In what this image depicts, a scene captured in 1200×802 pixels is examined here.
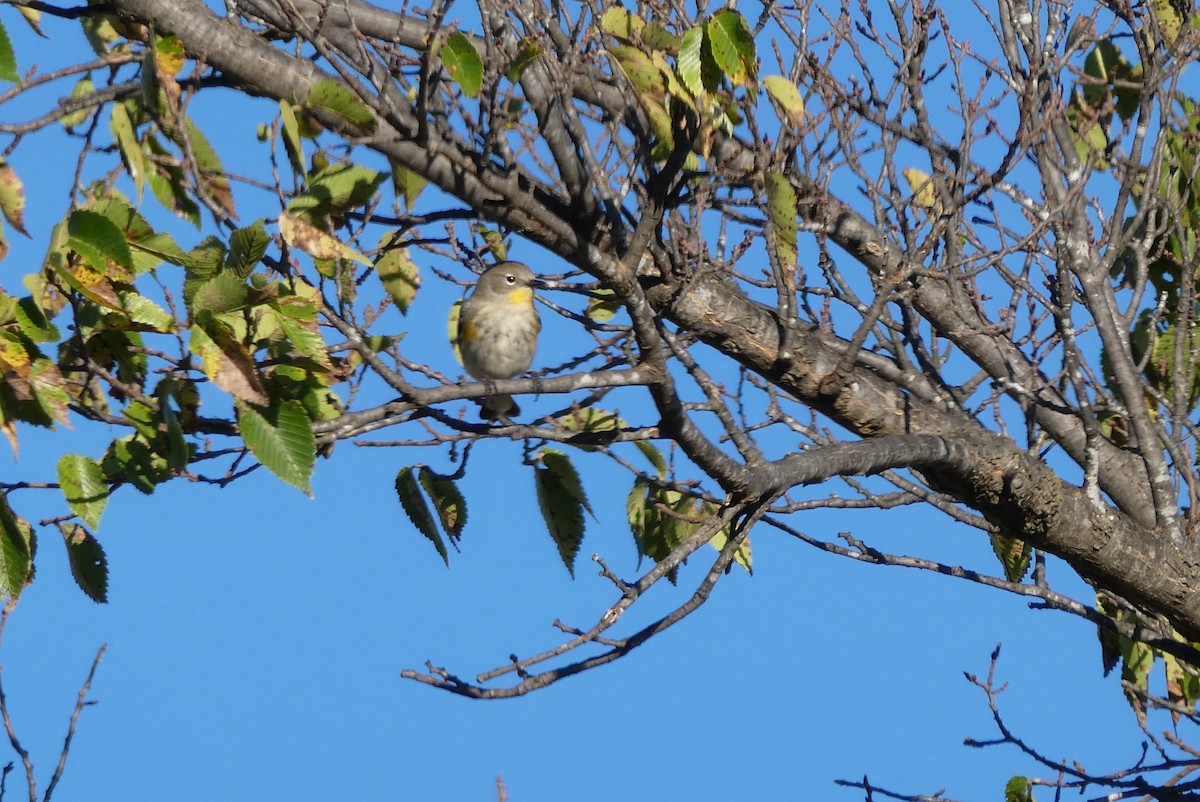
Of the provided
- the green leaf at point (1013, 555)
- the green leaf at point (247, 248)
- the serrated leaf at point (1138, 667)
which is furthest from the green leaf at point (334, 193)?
the serrated leaf at point (1138, 667)

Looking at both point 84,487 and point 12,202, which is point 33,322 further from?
point 84,487

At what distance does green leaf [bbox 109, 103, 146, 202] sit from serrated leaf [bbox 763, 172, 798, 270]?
67.5 inches

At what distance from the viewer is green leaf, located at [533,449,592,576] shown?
4.23 m

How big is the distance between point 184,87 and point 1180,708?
160 inches

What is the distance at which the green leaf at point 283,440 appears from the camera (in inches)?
120

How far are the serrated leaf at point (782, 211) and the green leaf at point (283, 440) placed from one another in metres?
1.49

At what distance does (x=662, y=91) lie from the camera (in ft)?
11.0

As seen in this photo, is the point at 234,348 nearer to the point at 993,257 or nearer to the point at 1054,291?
the point at 993,257

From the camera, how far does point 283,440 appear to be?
10.1 ft

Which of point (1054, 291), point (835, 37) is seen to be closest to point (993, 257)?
point (1054, 291)

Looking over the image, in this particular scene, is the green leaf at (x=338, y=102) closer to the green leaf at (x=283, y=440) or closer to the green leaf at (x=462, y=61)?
the green leaf at (x=462, y=61)

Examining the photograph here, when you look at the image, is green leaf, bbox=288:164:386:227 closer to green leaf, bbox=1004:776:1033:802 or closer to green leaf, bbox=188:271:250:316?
green leaf, bbox=188:271:250:316

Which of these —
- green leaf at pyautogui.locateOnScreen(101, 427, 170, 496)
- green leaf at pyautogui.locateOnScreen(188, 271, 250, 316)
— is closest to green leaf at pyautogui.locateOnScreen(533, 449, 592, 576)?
green leaf at pyautogui.locateOnScreen(101, 427, 170, 496)

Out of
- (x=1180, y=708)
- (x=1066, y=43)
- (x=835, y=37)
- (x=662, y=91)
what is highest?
(x=1066, y=43)
